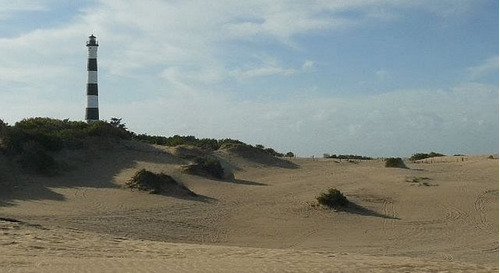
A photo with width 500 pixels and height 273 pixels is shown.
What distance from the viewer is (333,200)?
21.9 meters

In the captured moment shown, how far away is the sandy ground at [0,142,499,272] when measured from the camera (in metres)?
12.7

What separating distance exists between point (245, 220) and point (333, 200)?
10.5ft

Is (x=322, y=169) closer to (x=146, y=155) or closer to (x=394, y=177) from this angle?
(x=394, y=177)

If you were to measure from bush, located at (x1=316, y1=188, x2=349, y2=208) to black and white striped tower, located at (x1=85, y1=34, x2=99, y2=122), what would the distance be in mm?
23926

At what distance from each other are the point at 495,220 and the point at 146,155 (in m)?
15.9

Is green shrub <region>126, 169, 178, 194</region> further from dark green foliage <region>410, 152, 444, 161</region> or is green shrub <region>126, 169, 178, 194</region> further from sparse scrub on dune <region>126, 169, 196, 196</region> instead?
dark green foliage <region>410, 152, 444, 161</region>

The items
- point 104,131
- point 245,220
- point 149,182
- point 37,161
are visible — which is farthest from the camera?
point 104,131

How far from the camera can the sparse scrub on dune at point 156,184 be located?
23641 millimetres

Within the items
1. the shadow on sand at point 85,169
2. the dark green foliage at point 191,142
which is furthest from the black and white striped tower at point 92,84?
the shadow on sand at point 85,169

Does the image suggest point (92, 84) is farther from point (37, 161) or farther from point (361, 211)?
point (361, 211)

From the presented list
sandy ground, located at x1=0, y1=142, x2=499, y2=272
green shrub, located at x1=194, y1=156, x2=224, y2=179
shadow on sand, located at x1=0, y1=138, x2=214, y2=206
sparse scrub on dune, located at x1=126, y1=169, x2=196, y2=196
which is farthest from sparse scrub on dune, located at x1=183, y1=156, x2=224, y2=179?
→ sparse scrub on dune, located at x1=126, y1=169, x2=196, y2=196

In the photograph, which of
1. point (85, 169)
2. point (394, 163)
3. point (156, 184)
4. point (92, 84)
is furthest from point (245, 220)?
point (92, 84)

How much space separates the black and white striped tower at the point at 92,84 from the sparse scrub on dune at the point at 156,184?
19.0 meters

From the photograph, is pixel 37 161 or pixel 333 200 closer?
pixel 333 200
